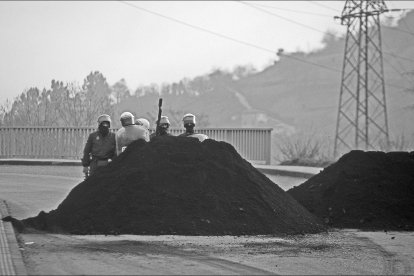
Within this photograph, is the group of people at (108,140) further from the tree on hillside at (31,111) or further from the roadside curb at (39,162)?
the tree on hillside at (31,111)

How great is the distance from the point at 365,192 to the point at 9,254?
9.32m

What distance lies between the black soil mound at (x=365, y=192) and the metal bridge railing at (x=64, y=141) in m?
24.0

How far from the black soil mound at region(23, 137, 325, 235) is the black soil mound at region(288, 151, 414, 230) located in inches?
51.9

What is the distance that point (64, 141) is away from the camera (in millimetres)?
42844

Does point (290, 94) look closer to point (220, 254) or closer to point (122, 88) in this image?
point (122, 88)

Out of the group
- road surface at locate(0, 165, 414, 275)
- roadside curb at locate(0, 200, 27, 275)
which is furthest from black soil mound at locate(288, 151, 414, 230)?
roadside curb at locate(0, 200, 27, 275)

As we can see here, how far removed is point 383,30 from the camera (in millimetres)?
146000

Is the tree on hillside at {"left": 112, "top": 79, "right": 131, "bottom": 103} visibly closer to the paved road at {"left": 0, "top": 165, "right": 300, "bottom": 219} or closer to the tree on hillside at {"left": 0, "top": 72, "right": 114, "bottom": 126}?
the tree on hillside at {"left": 0, "top": 72, "right": 114, "bottom": 126}

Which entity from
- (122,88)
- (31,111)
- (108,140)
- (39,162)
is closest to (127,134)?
(108,140)

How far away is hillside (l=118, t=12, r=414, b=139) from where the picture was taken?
12669cm

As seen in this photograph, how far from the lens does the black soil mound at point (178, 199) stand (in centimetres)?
1293

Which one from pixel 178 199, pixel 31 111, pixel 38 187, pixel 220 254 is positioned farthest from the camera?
pixel 31 111

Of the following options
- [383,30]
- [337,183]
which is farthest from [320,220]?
[383,30]

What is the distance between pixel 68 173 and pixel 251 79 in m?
139
